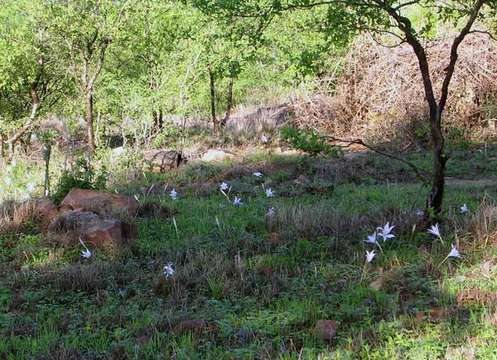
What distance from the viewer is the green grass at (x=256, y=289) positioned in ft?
11.7

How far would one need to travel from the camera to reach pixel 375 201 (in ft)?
23.8

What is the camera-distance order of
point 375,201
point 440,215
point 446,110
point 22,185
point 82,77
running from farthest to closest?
point 82,77
point 446,110
point 22,185
point 375,201
point 440,215

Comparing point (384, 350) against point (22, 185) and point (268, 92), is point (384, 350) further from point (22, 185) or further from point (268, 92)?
point (268, 92)

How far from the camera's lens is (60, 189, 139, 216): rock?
677 centimetres

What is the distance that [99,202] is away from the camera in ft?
22.5

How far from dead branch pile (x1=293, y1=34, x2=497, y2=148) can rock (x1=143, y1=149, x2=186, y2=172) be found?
4.02 meters

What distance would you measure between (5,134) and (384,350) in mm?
13773

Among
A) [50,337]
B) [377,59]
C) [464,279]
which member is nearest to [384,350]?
[464,279]

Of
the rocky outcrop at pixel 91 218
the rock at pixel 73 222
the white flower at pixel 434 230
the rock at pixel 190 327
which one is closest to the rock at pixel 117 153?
the rocky outcrop at pixel 91 218

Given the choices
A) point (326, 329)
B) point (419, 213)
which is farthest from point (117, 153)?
point (326, 329)

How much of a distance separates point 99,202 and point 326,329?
3834 mm

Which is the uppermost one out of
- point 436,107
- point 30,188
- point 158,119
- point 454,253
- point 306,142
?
point 436,107

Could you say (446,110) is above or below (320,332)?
above

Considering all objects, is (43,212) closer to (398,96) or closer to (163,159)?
(163,159)
